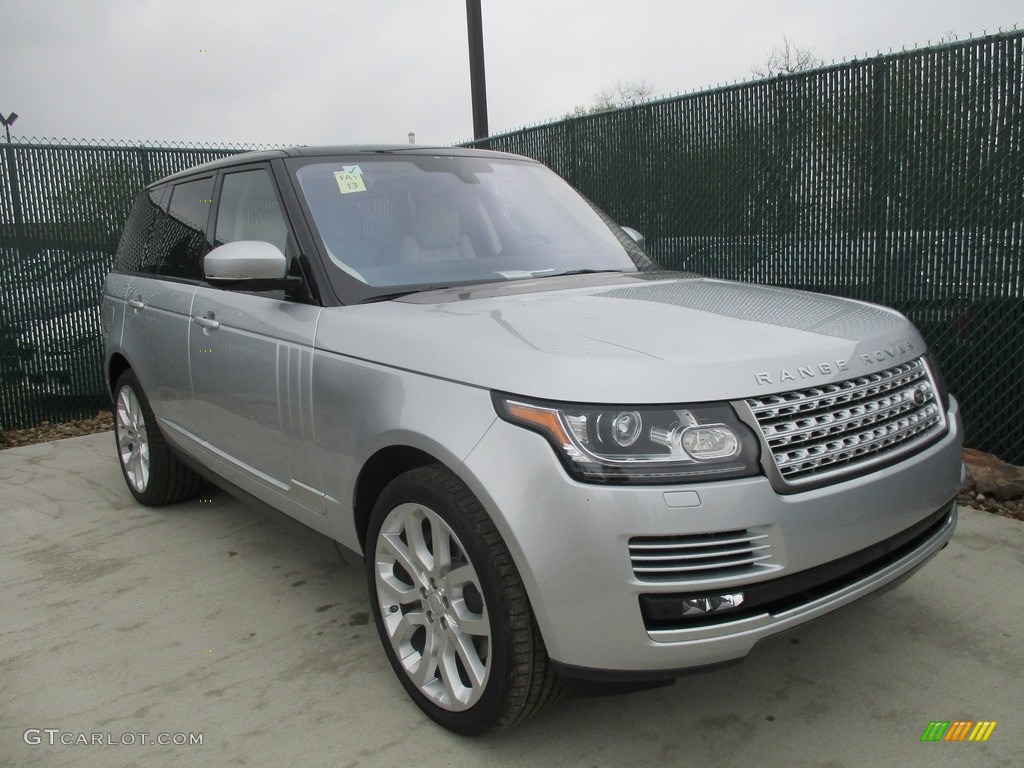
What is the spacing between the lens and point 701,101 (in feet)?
20.3

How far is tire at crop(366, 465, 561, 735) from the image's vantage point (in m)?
2.14

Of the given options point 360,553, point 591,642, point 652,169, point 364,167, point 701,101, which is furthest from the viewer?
point 652,169

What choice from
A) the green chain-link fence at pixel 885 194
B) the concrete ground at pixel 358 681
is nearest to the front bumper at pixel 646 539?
the concrete ground at pixel 358 681

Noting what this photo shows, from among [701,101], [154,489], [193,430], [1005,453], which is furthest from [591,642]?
[701,101]

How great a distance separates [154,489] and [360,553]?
2389 mm

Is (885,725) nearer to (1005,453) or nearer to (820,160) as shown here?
(1005,453)

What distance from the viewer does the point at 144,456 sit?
4707 mm

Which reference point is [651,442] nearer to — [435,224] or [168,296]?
[435,224]

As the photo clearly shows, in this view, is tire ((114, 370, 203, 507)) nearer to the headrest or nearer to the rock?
the headrest

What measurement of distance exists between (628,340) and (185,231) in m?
2.78

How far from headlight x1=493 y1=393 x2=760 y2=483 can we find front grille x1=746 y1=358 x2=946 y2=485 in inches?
3.7

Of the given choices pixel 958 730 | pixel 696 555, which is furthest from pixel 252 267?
pixel 958 730

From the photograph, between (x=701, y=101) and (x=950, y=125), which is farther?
(x=701, y=101)

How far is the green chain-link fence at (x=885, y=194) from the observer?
4.68 meters
